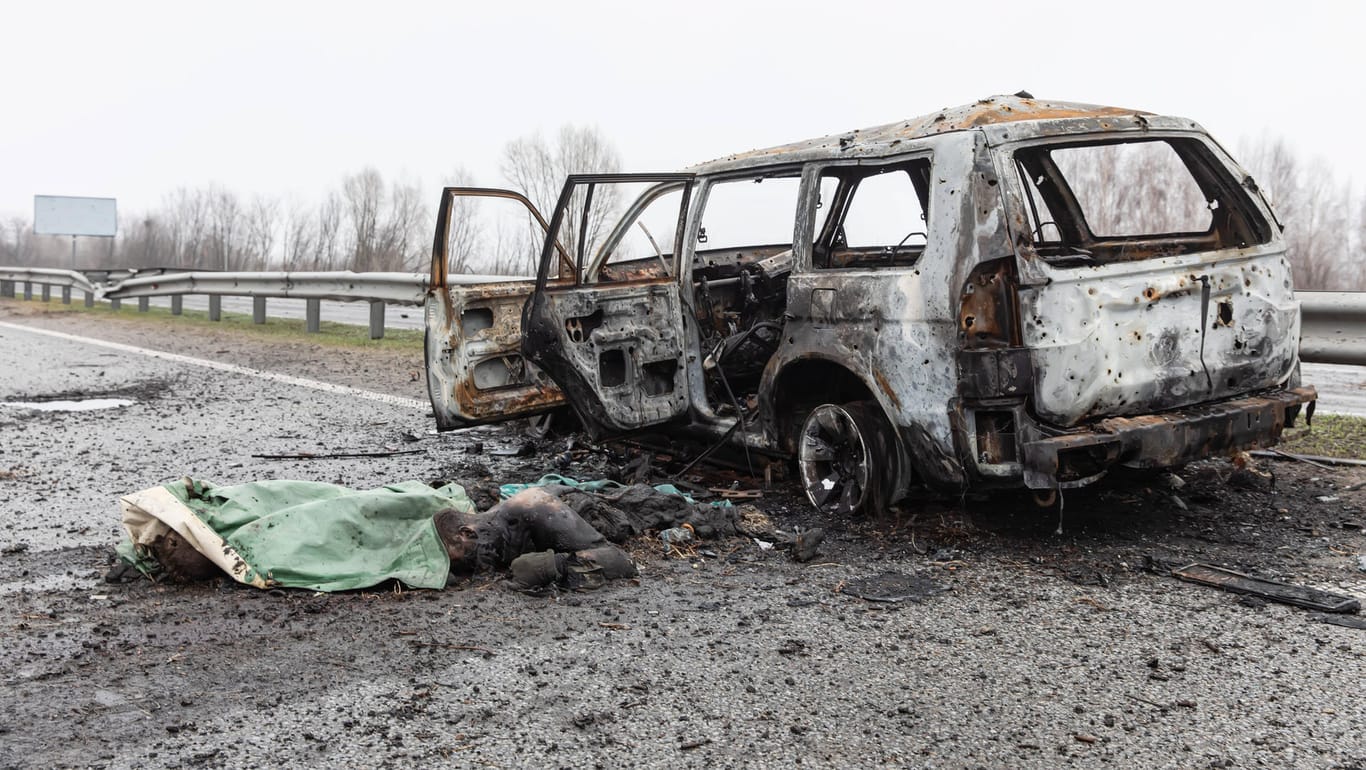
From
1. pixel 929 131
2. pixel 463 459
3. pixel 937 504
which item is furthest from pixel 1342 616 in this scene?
pixel 463 459

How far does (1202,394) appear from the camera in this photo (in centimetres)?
471

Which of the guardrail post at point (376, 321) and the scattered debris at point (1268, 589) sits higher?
the guardrail post at point (376, 321)

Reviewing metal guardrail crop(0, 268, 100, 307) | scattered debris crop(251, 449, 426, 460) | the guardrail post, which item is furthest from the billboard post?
scattered debris crop(251, 449, 426, 460)

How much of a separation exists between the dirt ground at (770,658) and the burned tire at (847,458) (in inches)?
4.3

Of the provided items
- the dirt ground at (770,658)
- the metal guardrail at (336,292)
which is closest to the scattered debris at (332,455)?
the metal guardrail at (336,292)

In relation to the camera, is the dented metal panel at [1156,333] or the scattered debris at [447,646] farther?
the dented metal panel at [1156,333]

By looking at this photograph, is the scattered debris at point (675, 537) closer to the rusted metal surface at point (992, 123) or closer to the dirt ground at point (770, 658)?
the dirt ground at point (770, 658)

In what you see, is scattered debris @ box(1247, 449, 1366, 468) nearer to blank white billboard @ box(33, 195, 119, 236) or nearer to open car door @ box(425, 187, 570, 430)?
open car door @ box(425, 187, 570, 430)

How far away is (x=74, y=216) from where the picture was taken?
53.8 m

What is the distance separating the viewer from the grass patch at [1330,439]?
246 inches

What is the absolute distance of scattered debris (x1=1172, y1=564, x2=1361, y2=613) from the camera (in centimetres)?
384

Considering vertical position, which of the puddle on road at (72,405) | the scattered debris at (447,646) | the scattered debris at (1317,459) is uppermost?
the scattered debris at (1317,459)

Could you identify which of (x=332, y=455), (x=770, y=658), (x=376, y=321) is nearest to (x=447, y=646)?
(x=770, y=658)

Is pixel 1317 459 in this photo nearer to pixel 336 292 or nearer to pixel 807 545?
pixel 807 545
